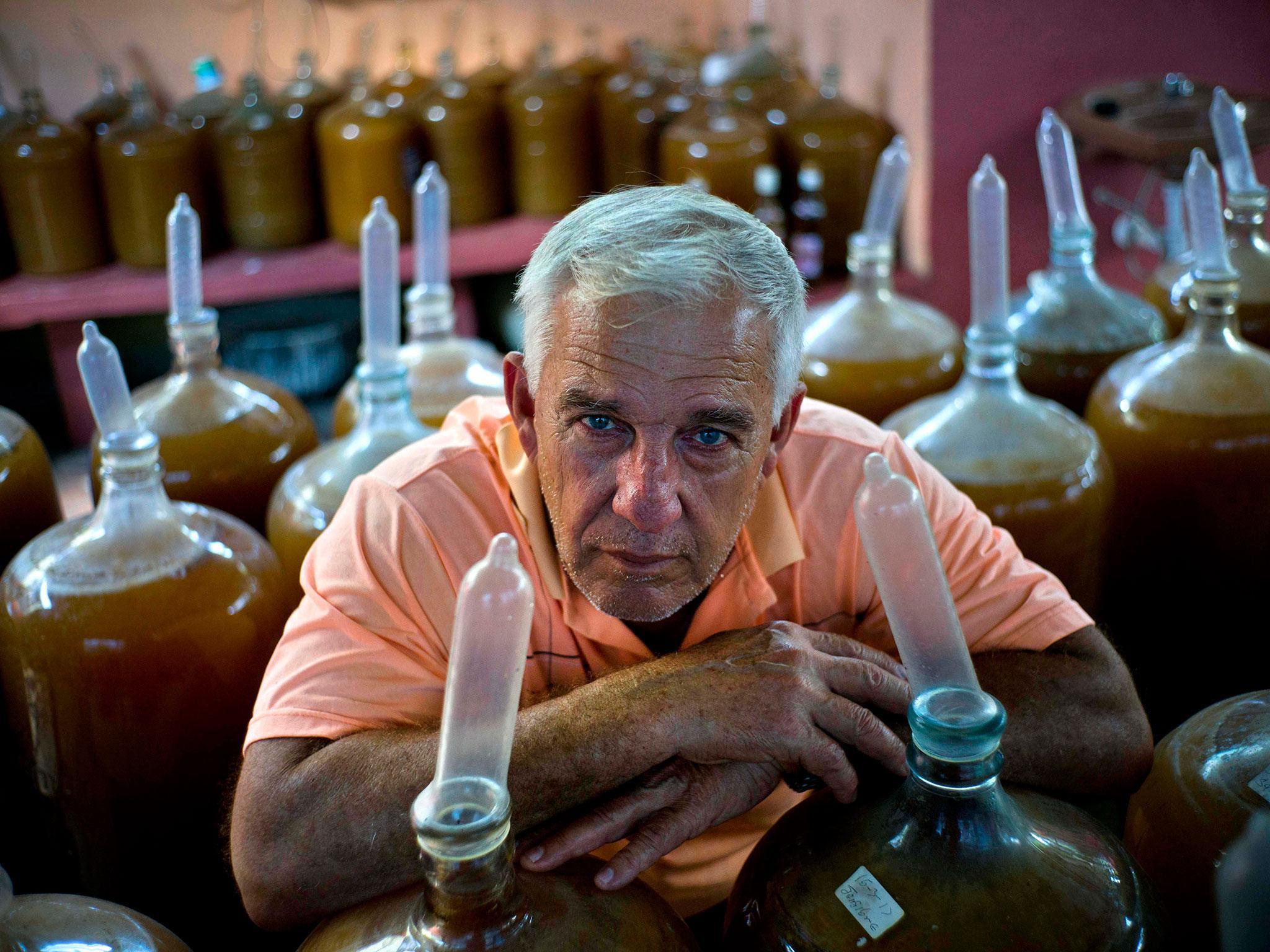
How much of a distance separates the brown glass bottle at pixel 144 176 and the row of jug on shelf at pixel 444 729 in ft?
6.52

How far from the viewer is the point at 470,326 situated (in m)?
3.89

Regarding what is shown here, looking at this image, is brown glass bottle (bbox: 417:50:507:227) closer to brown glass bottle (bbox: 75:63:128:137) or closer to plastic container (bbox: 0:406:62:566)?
brown glass bottle (bbox: 75:63:128:137)

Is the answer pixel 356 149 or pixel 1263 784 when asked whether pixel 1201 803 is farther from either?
pixel 356 149

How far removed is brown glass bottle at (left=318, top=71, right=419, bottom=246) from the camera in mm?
3498

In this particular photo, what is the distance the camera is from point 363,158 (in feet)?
11.5

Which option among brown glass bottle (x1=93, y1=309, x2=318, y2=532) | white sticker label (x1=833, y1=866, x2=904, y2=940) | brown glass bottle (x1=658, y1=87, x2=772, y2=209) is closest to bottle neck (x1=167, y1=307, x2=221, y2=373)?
brown glass bottle (x1=93, y1=309, x2=318, y2=532)

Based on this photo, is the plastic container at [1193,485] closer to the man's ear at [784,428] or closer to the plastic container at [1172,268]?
the plastic container at [1172,268]

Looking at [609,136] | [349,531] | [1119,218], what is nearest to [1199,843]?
[349,531]

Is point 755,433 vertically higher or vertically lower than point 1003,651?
higher

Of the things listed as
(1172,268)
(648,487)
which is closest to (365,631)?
(648,487)

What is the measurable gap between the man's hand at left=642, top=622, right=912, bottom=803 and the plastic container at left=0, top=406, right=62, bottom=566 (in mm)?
1089

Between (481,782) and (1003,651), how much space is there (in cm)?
65

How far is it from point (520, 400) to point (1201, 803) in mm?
706

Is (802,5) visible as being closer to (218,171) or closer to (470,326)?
(470,326)
